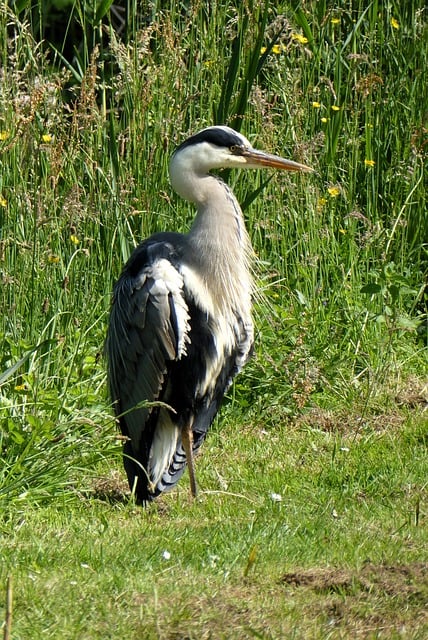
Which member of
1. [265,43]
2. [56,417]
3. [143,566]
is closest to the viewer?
[143,566]

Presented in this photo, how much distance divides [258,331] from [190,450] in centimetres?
Result: 117

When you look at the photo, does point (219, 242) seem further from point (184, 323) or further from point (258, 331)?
point (258, 331)

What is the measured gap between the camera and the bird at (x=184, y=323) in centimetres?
519

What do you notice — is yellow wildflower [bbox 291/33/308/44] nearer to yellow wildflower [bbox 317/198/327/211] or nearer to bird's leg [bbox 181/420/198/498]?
yellow wildflower [bbox 317/198/327/211]

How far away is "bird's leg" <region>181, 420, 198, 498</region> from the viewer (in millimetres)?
5230

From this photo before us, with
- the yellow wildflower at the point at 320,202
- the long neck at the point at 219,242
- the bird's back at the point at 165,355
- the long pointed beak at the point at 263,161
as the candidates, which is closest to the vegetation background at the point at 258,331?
the yellow wildflower at the point at 320,202

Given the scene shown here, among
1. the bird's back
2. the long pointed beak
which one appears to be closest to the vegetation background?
the bird's back

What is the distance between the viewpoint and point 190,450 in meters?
5.37

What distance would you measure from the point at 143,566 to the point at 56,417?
4.16ft

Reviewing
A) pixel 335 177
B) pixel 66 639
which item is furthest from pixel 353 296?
pixel 66 639

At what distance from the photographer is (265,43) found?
7043 millimetres

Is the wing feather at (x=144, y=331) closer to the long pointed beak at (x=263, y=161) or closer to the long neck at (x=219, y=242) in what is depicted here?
the long neck at (x=219, y=242)

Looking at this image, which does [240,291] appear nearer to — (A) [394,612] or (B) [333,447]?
(B) [333,447]

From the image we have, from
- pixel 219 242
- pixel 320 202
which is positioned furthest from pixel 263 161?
pixel 320 202
